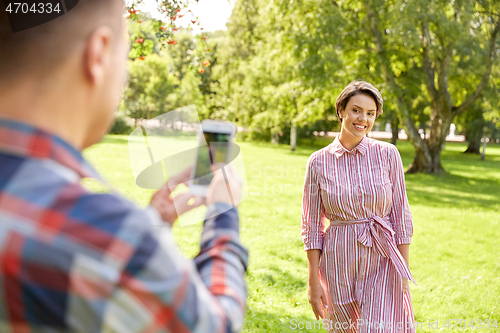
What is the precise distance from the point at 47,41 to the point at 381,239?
2.60m

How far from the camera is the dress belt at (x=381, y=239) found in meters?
2.90

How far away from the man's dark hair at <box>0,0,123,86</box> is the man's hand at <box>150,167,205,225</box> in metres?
0.49

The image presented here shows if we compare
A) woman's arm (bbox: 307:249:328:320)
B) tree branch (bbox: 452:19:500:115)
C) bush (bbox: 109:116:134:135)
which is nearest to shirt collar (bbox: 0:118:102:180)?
woman's arm (bbox: 307:249:328:320)

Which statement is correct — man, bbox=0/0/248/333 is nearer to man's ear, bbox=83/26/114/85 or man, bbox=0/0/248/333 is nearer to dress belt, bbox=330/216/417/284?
man's ear, bbox=83/26/114/85

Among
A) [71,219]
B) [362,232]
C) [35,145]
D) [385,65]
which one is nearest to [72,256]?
[71,219]

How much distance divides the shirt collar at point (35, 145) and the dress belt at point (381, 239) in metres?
2.49

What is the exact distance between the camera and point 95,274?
678 mm

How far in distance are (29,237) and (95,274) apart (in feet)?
0.38

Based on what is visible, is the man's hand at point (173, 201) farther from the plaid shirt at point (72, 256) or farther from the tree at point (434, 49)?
the tree at point (434, 49)

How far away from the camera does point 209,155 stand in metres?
1.25

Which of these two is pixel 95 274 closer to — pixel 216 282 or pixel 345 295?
pixel 216 282

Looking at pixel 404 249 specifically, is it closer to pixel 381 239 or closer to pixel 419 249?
pixel 381 239

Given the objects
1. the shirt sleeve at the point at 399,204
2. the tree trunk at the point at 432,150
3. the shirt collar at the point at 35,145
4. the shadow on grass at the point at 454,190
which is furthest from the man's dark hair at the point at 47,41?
the tree trunk at the point at 432,150

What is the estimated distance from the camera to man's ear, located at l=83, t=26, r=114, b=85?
2.62 ft
